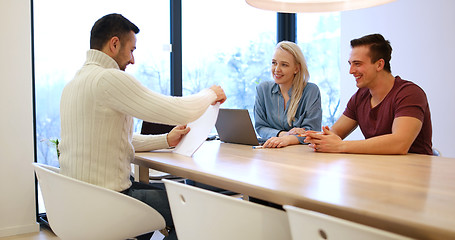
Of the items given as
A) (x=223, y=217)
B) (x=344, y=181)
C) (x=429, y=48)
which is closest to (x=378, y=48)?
(x=344, y=181)

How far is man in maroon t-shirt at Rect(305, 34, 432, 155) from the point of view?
1.96 metres

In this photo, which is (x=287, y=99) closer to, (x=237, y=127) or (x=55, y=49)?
(x=237, y=127)

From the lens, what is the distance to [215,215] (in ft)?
3.88

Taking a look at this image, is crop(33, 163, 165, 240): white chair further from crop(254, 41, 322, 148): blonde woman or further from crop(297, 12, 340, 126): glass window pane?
crop(297, 12, 340, 126): glass window pane

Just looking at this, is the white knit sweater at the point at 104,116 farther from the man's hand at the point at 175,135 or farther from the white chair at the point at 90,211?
the man's hand at the point at 175,135

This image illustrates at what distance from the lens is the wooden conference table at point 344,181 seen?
93 cm

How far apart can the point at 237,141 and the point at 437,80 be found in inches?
83.7

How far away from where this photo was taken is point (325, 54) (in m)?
5.00

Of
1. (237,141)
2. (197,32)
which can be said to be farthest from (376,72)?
(197,32)

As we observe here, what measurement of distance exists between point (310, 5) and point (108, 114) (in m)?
1.24

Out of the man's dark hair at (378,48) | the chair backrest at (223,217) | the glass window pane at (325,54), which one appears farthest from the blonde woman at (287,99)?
the glass window pane at (325,54)

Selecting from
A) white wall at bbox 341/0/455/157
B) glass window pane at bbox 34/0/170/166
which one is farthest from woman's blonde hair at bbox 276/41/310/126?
glass window pane at bbox 34/0/170/166

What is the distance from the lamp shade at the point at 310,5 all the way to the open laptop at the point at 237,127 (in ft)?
1.82

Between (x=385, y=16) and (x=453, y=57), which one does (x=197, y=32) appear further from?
(x=453, y=57)
